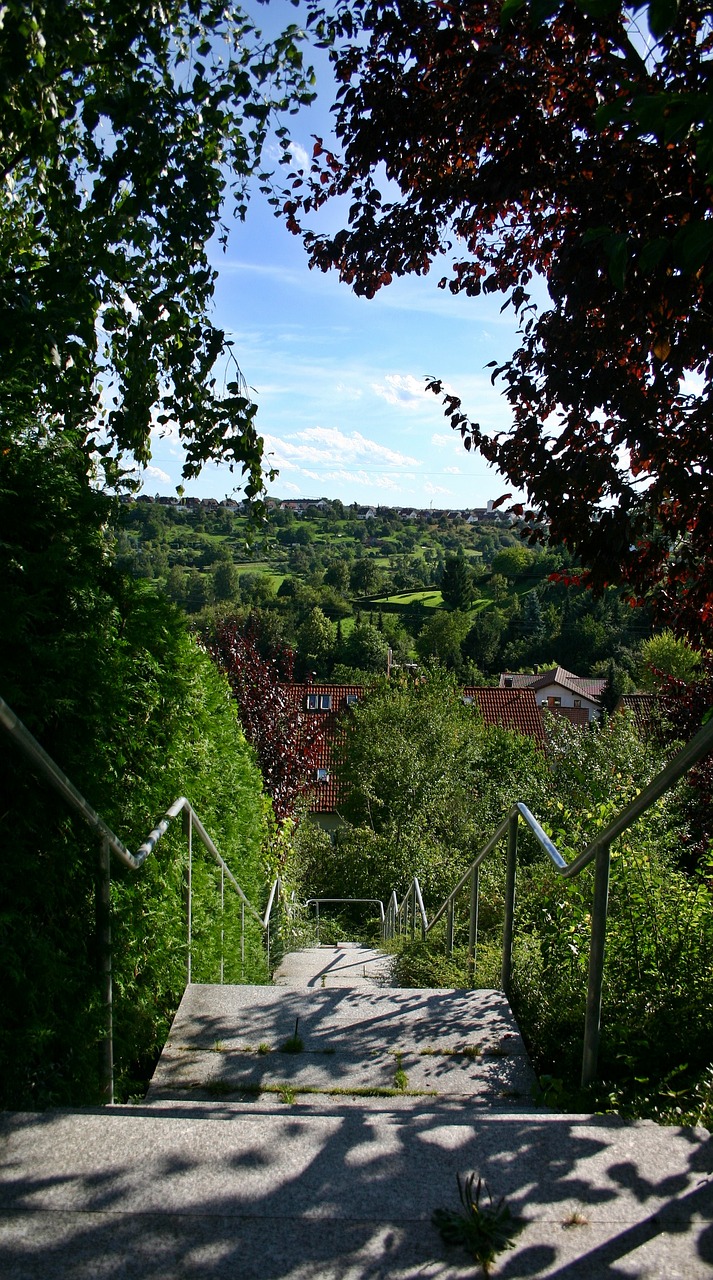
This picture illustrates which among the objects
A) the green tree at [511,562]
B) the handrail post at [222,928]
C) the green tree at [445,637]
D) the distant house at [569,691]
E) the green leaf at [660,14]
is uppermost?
the green tree at [511,562]

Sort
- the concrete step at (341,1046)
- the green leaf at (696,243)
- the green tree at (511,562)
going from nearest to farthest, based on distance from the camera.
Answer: the green leaf at (696,243) → the concrete step at (341,1046) → the green tree at (511,562)

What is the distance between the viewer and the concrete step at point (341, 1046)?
361 centimetres

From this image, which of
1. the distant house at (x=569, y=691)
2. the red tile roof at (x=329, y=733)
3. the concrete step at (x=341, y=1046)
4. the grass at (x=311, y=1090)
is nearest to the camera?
the grass at (x=311, y=1090)

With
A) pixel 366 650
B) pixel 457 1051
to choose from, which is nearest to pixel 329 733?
pixel 457 1051

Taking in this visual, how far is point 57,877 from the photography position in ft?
9.55

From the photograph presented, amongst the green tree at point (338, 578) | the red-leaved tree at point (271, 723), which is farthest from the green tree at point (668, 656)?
the green tree at point (338, 578)

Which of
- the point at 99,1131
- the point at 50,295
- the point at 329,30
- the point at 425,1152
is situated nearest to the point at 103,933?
the point at 99,1131

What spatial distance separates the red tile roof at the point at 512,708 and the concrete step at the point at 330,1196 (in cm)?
3745

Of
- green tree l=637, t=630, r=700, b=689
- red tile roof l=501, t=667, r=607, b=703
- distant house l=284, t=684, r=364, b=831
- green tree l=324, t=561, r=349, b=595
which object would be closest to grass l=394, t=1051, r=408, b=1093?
distant house l=284, t=684, r=364, b=831

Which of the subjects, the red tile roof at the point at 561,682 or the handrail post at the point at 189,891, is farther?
the red tile roof at the point at 561,682

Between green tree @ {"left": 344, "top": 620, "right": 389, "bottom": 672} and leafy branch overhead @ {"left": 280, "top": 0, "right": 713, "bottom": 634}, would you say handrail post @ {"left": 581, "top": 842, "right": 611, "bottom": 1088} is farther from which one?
green tree @ {"left": 344, "top": 620, "right": 389, "bottom": 672}

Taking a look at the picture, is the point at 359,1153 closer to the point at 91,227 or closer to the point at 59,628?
the point at 59,628

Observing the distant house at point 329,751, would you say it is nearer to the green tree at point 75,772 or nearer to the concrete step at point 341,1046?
the concrete step at point 341,1046

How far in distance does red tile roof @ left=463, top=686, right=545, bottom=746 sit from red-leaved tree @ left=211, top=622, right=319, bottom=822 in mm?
27278
